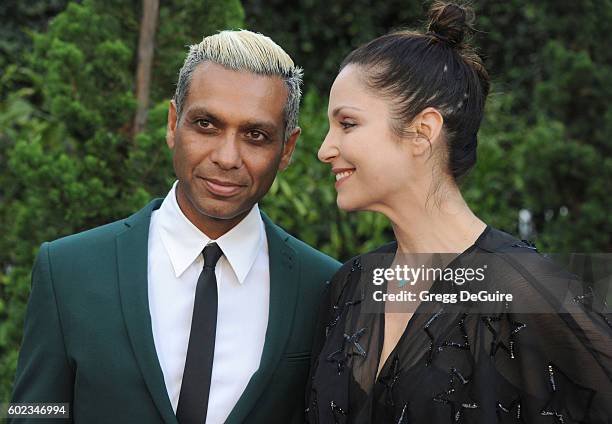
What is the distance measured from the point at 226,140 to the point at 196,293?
1.65ft

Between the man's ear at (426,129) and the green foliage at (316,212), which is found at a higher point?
the green foliage at (316,212)

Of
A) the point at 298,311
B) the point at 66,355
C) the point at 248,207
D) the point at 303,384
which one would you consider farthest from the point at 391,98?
the point at 66,355

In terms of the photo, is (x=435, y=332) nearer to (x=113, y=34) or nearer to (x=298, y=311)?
(x=298, y=311)

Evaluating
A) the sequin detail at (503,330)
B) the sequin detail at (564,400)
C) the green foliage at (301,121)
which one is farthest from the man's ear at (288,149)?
the sequin detail at (564,400)

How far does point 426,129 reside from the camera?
8.71 ft

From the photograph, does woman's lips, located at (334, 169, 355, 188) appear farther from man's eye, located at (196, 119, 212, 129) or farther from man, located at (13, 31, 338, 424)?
man's eye, located at (196, 119, 212, 129)

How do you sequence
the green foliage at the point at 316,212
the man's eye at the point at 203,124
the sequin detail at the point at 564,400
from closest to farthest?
the sequin detail at the point at 564,400, the man's eye at the point at 203,124, the green foliage at the point at 316,212

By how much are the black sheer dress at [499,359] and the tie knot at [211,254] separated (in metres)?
0.58

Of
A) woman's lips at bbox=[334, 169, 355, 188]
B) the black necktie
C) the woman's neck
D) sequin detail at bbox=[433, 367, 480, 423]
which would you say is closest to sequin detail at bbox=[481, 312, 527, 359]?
sequin detail at bbox=[433, 367, 480, 423]

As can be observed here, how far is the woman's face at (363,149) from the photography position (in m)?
2.65

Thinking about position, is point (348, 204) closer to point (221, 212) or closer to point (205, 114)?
point (221, 212)

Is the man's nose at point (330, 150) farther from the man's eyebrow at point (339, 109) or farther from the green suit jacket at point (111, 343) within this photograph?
the green suit jacket at point (111, 343)

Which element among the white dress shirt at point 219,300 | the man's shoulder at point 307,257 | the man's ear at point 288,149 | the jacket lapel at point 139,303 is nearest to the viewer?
the jacket lapel at point 139,303

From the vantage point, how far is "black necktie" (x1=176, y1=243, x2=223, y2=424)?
2.62m
